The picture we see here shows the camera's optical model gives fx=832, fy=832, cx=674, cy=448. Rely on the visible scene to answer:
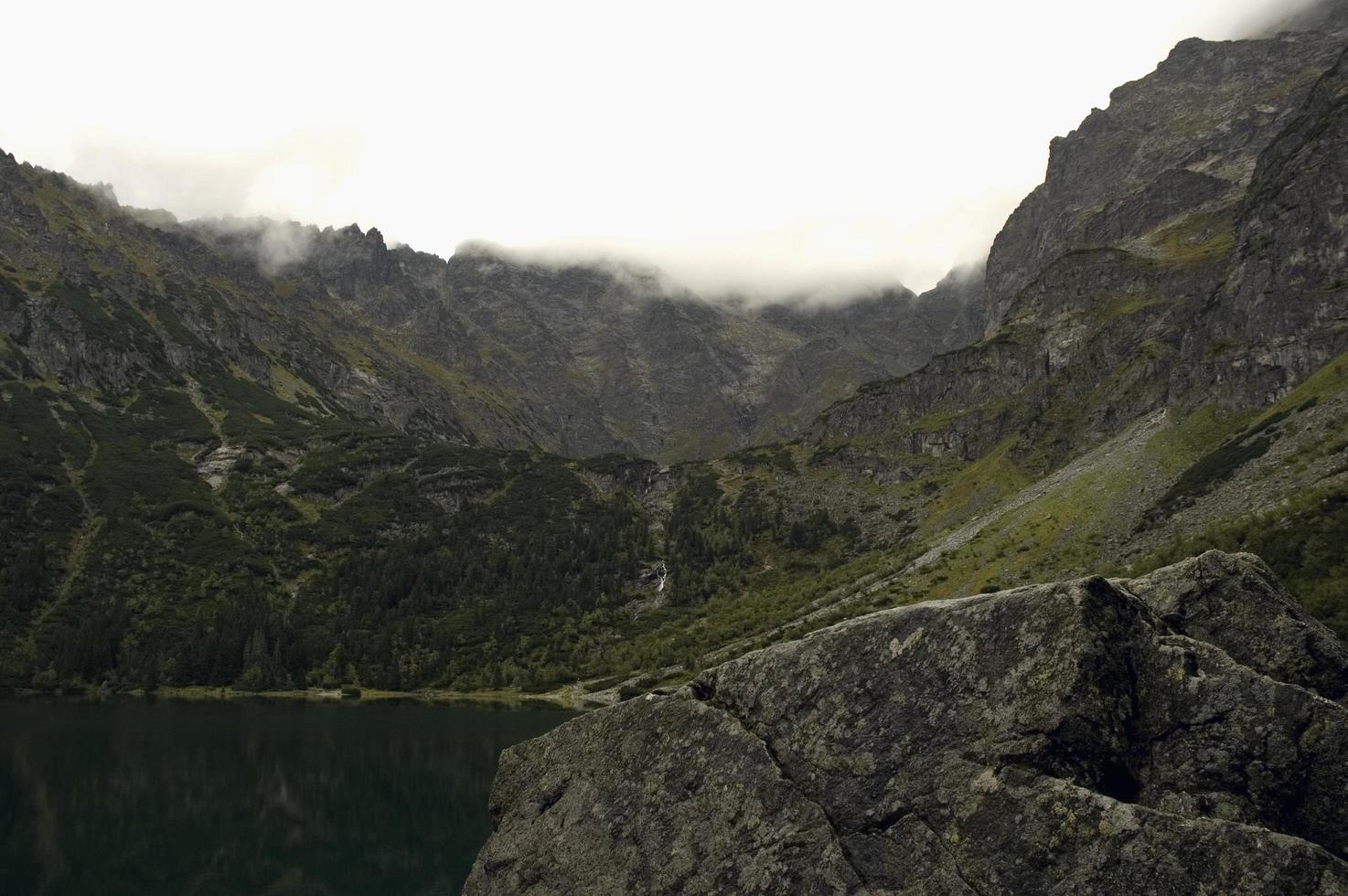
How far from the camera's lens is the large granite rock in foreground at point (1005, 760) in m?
9.48

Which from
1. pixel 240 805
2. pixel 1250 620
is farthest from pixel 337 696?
pixel 1250 620

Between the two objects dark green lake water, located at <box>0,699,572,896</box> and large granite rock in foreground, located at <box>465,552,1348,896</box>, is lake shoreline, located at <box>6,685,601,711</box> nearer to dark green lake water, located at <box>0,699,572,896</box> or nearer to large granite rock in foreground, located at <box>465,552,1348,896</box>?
dark green lake water, located at <box>0,699,572,896</box>

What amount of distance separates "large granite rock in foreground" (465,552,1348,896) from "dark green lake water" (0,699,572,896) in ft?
113

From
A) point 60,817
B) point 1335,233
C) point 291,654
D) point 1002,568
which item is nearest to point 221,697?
point 291,654

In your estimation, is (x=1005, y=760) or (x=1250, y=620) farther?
(x=1250, y=620)

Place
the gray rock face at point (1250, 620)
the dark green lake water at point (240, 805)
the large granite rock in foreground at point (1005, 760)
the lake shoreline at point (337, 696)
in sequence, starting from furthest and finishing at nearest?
1. the lake shoreline at point (337, 696)
2. the dark green lake water at point (240, 805)
3. the gray rock face at point (1250, 620)
4. the large granite rock in foreground at point (1005, 760)

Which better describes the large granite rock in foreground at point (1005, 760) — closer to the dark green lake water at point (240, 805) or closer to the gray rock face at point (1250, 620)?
the gray rock face at point (1250, 620)

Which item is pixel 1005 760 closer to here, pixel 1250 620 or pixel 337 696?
pixel 1250 620

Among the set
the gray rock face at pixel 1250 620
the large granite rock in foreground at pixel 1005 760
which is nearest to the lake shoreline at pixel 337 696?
the large granite rock in foreground at pixel 1005 760

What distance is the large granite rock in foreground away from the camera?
948 centimetres

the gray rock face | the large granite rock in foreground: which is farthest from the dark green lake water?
the gray rock face

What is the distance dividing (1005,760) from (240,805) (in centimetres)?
6408

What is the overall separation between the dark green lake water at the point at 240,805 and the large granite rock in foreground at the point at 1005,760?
34.5 metres

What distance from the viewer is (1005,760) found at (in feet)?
35.0
